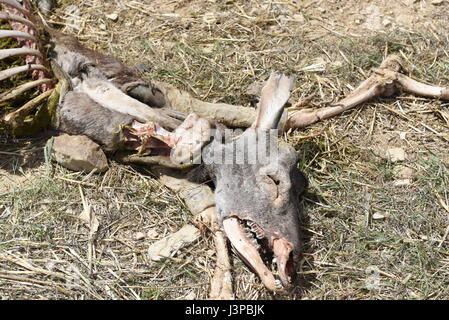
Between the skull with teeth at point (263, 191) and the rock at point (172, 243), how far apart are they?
202 millimetres

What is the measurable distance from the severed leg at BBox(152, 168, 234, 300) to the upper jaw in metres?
0.11

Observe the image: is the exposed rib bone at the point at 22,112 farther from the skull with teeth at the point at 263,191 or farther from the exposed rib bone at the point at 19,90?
the skull with teeth at the point at 263,191

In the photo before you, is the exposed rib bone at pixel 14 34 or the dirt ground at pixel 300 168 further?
the exposed rib bone at pixel 14 34

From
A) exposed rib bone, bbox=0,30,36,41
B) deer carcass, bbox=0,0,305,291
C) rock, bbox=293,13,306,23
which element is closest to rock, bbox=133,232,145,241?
deer carcass, bbox=0,0,305,291

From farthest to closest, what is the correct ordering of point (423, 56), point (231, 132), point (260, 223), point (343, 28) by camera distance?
point (343, 28), point (423, 56), point (231, 132), point (260, 223)

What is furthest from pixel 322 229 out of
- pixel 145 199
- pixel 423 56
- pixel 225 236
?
pixel 423 56

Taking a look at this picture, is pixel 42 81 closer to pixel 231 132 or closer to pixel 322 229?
pixel 231 132

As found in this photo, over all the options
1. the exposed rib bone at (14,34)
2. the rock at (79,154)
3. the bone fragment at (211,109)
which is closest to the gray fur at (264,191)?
the bone fragment at (211,109)

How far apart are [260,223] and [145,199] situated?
0.80 meters

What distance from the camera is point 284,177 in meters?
3.38

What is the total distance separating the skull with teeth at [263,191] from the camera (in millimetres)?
3180

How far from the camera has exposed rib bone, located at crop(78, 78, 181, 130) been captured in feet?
12.4

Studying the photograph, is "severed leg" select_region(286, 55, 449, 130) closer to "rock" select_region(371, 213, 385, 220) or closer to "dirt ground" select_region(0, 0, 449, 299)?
"dirt ground" select_region(0, 0, 449, 299)

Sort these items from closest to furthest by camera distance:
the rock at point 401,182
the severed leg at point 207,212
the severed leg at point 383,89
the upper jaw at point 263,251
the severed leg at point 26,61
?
the upper jaw at point 263,251 < the severed leg at point 207,212 < the rock at point 401,182 < the severed leg at point 26,61 < the severed leg at point 383,89
